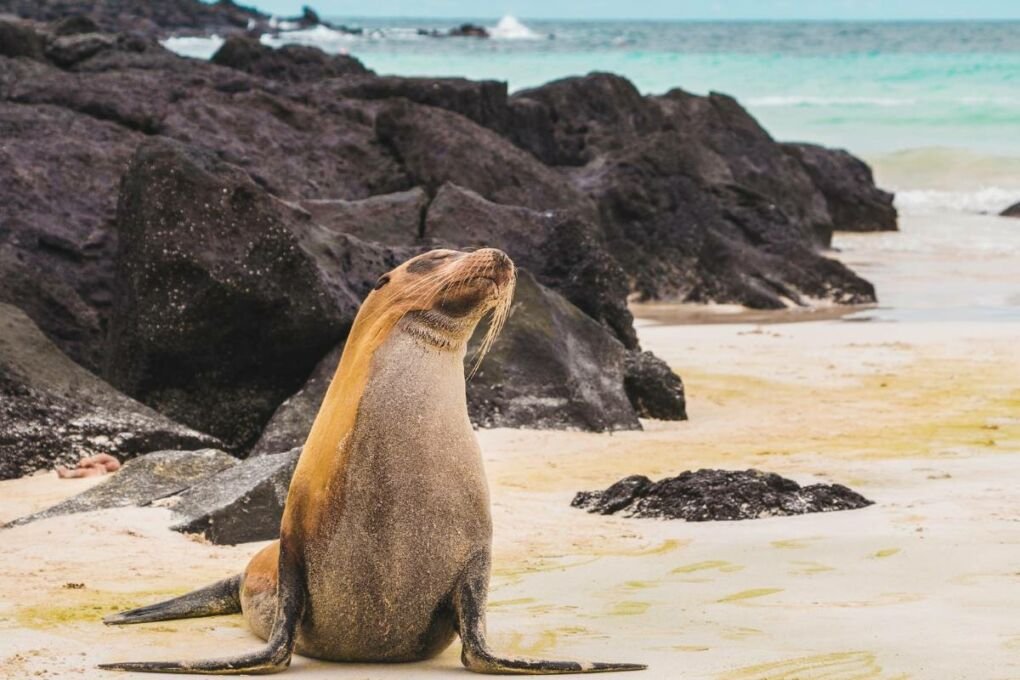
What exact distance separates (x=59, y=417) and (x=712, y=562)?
377cm

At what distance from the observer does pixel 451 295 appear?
16.1 ft

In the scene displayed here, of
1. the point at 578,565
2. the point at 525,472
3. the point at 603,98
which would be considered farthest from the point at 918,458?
the point at 603,98

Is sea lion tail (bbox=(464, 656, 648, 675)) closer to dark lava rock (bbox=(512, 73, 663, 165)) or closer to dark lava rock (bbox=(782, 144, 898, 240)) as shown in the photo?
dark lava rock (bbox=(512, 73, 663, 165))

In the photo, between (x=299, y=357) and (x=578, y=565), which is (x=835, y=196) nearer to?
(x=299, y=357)

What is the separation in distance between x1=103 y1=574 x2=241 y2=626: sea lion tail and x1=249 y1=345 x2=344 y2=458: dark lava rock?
3402 millimetres

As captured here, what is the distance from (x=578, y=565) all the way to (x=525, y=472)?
2422 mm

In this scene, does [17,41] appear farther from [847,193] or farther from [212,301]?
[847,193]

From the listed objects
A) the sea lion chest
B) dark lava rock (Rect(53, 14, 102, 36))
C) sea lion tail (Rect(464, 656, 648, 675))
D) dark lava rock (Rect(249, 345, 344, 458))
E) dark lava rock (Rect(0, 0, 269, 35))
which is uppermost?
dark lava rock (Rect(0, 0, 269, 35))

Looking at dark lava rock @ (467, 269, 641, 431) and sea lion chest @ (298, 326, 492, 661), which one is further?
dark lava rock @ (467, 269, 641, 431)

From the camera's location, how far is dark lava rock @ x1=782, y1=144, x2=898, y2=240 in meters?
26.4

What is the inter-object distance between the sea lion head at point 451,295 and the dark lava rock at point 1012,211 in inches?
963

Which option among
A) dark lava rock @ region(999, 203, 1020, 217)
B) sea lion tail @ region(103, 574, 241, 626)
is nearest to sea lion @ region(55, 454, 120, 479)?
sea lion tail @ region(103, 574, 241, 626)

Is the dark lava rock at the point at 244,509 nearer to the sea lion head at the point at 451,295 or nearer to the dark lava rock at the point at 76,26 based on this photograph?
the sea lion head at the point at 451,295

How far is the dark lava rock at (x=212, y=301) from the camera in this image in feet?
30.6
